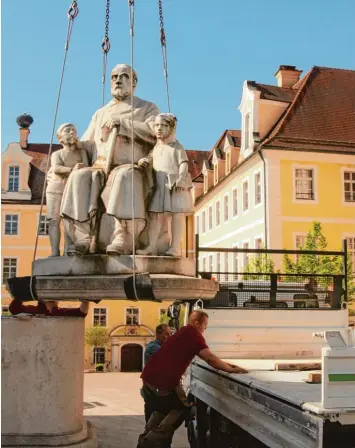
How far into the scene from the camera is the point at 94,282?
5.36m

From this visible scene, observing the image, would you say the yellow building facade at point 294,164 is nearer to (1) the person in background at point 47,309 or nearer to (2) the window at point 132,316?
(2) the window at point 132,316

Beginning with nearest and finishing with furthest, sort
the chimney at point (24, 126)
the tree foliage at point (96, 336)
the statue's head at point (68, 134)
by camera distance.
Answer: the statue's head at point (68, 134), the tree foliage at point (96, 336), the chimney at point (24, 126)

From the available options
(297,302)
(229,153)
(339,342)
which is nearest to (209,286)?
(339,342)

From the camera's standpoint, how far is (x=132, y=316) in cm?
4131

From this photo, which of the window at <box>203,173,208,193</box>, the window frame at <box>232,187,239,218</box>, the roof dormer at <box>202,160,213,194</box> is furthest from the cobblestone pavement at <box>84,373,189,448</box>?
the window at <box>203,173,208,193</box>

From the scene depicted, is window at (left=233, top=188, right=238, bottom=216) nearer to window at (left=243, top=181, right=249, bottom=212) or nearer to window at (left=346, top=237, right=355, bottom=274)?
window at (left=243, top=181, right=249, bottom=212)

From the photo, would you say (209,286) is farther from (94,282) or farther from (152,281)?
(94,282)

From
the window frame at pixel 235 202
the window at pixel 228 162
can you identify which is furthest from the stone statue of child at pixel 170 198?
the window at pixel 228 162

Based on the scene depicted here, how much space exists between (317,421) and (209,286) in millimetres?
2479

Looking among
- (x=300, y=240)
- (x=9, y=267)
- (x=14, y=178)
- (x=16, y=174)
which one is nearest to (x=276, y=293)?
(x=300, y=240)

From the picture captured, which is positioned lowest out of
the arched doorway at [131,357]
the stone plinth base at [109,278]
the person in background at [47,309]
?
the arched doorway at [131,357]

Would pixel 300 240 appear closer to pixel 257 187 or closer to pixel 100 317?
pixel 257 187

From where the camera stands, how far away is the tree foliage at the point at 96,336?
3912cm

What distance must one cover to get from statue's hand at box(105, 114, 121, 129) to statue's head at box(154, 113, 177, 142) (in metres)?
0.34
